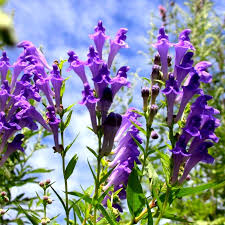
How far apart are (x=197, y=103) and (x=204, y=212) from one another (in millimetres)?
3327

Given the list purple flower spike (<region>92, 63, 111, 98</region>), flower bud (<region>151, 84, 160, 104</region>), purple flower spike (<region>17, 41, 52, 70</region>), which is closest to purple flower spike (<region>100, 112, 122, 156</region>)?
purple flower spike (<region>92, 63, 111, 98</region>)

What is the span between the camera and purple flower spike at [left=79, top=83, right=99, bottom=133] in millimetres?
1473

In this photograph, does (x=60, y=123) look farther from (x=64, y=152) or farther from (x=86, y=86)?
(x=86, y=86)

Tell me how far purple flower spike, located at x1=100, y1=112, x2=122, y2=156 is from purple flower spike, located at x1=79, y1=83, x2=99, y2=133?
77 millimetres

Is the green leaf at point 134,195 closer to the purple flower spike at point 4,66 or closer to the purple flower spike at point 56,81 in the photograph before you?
the purple flower spike at point 56,81

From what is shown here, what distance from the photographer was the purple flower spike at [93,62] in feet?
4.98

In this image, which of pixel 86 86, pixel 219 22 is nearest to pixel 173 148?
pixel 86 86

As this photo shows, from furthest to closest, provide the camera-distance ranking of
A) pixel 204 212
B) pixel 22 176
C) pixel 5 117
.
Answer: pixel 204 212
pixel 22 176
pixel 5 117

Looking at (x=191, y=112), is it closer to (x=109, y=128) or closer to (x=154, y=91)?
(x=154, y=91)

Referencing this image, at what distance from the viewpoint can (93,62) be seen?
1530 mm

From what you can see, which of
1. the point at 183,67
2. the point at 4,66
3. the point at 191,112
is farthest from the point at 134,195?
the point at 4,66

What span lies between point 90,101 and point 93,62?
20 cm

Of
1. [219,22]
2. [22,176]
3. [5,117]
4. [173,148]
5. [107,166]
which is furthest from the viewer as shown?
[219,22]

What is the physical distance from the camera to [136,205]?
4.97ft
